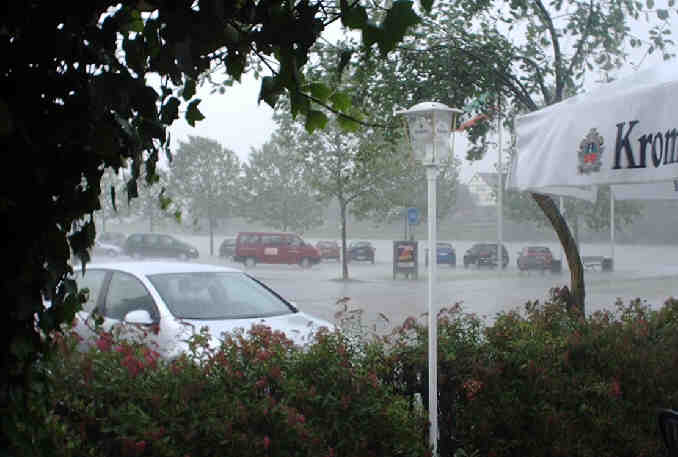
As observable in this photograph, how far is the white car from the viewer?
20.3ft

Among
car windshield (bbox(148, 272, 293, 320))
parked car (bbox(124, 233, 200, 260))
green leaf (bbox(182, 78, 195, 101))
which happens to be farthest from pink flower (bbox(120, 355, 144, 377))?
parked car (bbox(124, 233, 200, 260))

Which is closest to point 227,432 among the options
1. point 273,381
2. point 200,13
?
point 273,381

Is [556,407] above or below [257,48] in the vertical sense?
below

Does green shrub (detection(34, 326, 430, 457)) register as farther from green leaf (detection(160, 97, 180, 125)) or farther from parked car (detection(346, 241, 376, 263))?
parked car (detection(346, 241, 376, 263))

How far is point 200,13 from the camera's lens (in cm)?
138

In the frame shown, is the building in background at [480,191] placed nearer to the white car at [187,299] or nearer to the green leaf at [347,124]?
the white car at [187,299]

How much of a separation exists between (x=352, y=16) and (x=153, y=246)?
39.3m

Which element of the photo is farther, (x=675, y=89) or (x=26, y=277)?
(x=675, y=89)

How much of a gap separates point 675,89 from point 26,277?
3.13 meters

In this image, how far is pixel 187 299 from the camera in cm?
653

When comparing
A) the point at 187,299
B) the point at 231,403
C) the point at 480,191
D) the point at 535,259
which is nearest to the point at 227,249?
the point at 535,259

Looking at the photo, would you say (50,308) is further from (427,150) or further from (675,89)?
(675,89)

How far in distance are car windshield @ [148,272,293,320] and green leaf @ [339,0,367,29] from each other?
5.02 metres

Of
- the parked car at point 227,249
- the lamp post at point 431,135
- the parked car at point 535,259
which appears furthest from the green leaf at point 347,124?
the parked car at point 227,249
